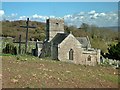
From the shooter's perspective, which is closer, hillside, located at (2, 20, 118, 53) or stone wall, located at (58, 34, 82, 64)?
stone wall, located at (58, 34, 82, 64)

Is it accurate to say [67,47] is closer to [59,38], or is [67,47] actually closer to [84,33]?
[59,38]

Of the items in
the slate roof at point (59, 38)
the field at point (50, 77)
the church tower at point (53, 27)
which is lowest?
the field at point (50, 77)

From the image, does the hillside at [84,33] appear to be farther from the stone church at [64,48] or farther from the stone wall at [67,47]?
the stone wall at [67,47]

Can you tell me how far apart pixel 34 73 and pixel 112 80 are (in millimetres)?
3110

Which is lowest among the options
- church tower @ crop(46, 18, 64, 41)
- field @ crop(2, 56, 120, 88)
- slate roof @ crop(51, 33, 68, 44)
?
field @ crop(2, 56, 120, 88)

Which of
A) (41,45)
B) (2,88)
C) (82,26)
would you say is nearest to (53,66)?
(2,88)

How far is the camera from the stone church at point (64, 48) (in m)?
35.9

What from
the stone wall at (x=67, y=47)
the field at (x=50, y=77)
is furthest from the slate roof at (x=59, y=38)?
the field at (x=50, y=77)

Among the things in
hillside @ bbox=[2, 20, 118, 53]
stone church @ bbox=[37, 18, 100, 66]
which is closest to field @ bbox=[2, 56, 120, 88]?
stone church @ bbox=[37, 18, 100, 66]

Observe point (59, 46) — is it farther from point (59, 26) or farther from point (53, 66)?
point (53, 66)

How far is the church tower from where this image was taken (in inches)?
1581

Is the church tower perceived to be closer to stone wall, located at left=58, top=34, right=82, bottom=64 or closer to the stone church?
the stone church

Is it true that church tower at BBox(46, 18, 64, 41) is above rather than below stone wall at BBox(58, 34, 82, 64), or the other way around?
above

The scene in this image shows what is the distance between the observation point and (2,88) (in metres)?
9.09
